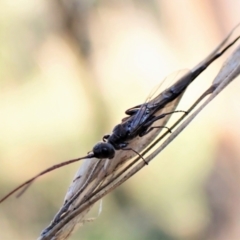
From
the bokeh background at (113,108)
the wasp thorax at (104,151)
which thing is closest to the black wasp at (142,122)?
the wasp thorax at (104,151)

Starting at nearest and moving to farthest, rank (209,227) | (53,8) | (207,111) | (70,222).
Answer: (70,222)
(209,227)
(207,111)
(53,8)

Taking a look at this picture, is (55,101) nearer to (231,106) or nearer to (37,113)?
(37,113)

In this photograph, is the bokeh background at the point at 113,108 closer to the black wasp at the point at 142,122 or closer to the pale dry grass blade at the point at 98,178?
the black wasp at the point at 142,122

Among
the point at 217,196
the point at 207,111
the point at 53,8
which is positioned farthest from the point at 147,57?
the point at 217,196

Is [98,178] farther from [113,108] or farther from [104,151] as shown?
[113,108]

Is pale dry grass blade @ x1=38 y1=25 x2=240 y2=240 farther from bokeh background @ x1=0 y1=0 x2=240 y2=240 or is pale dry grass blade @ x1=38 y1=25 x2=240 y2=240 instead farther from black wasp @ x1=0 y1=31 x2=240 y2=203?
bokeh background @ x1=0 y1=0 x2=240 y2=240

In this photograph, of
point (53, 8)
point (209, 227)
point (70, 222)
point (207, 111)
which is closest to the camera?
point (70, 222)
